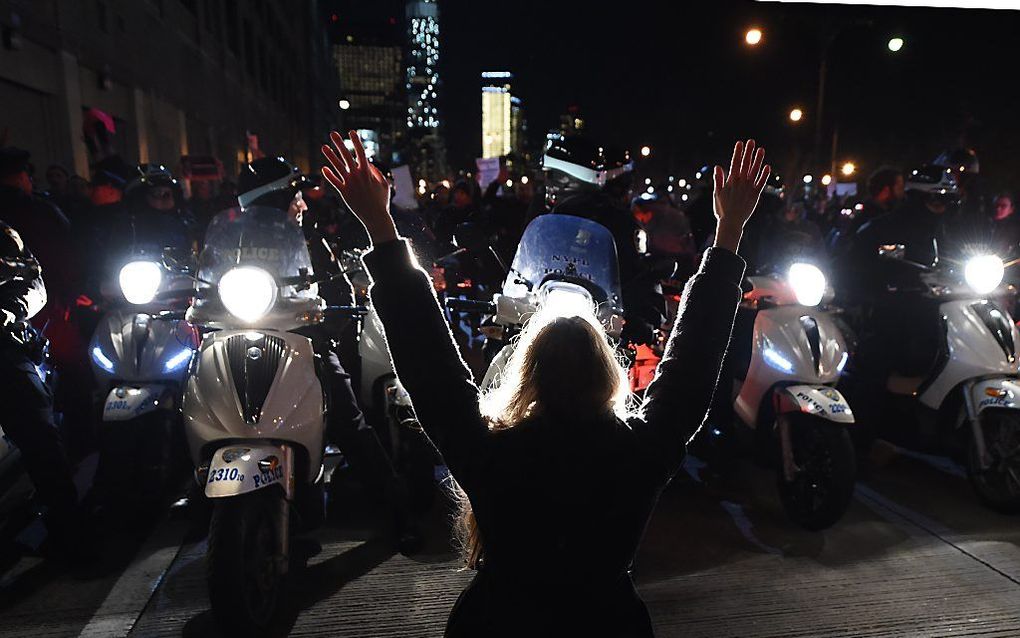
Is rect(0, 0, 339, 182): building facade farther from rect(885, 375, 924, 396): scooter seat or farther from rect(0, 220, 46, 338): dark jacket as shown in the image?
rect(885, 375, 924, 396): scooter seat

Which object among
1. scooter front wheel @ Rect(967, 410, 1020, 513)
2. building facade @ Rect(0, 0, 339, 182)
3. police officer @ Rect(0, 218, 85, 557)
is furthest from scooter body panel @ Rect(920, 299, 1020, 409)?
building facade @ Rect(0, 0, 339, 182)

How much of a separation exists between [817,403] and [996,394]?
3.84 ft

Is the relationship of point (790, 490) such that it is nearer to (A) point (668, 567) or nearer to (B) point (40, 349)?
(A) point (668, 567)

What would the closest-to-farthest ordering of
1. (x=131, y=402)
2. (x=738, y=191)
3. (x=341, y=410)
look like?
(x=738, y=191) → (x=341, y=410) → (x=131, y=402)

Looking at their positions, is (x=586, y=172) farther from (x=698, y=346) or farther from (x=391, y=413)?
(x=698, y=346)

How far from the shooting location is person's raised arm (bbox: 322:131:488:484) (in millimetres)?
1562

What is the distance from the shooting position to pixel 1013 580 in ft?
12.1

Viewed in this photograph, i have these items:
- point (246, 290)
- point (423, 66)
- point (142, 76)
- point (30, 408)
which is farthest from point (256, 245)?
point (423, 66)

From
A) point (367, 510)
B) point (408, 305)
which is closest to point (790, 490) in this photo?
point (367, 510)

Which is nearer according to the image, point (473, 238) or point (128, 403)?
point (128, 403)

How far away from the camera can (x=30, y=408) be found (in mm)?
3756

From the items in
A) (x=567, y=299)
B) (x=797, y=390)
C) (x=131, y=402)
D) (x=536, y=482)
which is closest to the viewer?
(x=536, y=482)

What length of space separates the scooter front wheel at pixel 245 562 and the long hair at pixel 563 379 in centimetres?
181

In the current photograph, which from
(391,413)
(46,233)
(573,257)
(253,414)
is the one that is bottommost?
(391,413)
